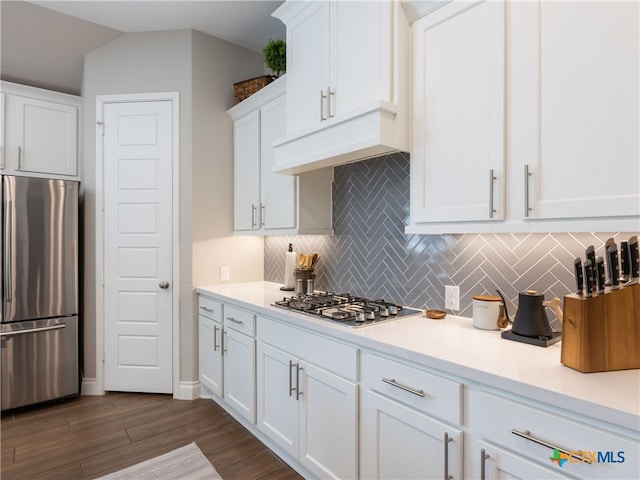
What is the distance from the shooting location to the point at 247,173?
313cm

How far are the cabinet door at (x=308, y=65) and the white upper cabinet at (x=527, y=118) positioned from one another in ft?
1.79

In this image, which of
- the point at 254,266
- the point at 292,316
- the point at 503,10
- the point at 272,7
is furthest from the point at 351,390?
the point at 272,7

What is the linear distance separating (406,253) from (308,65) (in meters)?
1.23

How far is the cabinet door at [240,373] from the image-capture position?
7.90ft

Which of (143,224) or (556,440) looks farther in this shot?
(143,224)

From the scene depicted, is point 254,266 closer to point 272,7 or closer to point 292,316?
point 292,316

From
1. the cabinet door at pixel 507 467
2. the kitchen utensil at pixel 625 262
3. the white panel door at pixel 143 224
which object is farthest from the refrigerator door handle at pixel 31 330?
the kitchen utensil at pixel 625 262

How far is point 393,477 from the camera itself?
153 centimetres

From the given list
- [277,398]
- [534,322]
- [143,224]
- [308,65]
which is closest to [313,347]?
[277,398]

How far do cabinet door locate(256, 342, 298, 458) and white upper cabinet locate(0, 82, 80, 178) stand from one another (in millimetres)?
2511

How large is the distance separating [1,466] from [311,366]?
1949 mm

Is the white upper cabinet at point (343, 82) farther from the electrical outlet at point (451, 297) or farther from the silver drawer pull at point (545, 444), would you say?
the silver drawer pull at point (545, 444)

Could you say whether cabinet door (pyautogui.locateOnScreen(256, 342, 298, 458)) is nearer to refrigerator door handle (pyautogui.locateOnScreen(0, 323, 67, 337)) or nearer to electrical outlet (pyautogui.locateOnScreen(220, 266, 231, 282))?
electrical outlet (pyautogui.locateOnScreen(220, 266, 231, 282))

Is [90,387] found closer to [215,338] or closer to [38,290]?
[38,290]
